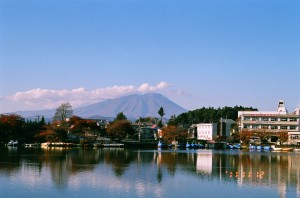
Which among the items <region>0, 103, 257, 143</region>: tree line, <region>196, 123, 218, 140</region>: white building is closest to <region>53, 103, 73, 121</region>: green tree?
<region>0, 103, 257, 143</region>: tree line

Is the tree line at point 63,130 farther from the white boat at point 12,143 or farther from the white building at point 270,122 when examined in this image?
the white building at point 270,122

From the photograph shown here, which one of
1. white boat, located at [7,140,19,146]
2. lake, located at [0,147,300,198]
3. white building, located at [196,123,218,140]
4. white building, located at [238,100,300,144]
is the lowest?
lake, located at [0,147,300,198]

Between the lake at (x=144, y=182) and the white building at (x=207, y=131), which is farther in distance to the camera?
the white building at (x=207, y=131)

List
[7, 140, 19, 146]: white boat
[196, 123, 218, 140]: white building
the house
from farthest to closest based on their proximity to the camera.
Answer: [196, 123, 218, 140]: white building
the house
[7, 140, 19, 146]: white boat

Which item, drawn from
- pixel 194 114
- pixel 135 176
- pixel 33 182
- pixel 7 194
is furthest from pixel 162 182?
pixel 194 114

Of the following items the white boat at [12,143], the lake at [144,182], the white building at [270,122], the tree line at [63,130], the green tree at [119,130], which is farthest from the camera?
the green tree at [119,130]

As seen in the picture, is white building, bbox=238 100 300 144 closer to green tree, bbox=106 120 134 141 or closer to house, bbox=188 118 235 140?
house, bbox=188 118 235 140

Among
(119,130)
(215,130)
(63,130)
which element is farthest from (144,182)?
(215,130)

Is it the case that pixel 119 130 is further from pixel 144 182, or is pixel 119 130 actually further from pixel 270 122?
pixel 144 182

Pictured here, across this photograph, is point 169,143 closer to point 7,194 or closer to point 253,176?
point 253,176

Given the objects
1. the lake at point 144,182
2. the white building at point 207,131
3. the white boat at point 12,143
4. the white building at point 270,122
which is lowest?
the lake at point 144,182

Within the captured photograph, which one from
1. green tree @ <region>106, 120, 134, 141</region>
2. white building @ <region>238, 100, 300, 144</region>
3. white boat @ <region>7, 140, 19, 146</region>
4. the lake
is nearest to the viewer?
the lake

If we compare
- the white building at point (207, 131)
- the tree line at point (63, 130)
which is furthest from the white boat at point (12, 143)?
the white building at point (207, 131)

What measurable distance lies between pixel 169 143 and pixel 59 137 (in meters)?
30.2
